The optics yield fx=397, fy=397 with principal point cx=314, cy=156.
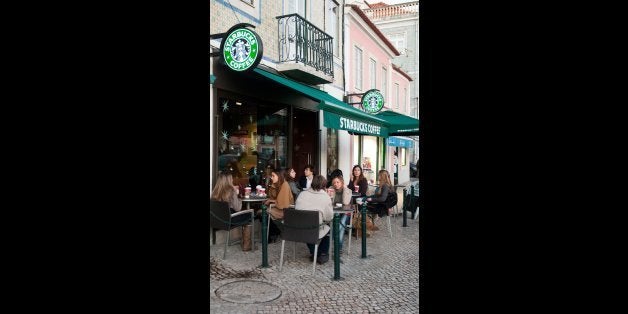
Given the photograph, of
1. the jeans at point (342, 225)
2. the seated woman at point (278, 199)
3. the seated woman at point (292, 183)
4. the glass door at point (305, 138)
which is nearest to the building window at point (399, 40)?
the glass door at point (305, 138)

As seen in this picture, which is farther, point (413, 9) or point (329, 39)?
point (413, 9)

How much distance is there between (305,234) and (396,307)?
1616 millimetres

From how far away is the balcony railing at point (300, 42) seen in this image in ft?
31.2

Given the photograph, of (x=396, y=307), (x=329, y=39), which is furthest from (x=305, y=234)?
(x=329, y=39)

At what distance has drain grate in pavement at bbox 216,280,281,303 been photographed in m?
4.50

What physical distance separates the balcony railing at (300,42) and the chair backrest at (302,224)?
4.88 metres

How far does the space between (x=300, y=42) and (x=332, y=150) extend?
167 inches

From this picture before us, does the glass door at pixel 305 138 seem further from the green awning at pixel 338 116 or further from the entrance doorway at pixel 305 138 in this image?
the green awning at pixel 338 116

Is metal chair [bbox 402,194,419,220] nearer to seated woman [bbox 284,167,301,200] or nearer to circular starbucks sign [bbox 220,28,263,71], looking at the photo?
seated woman [bbox 284,167,301,200]

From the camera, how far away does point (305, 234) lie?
17.9 ft
